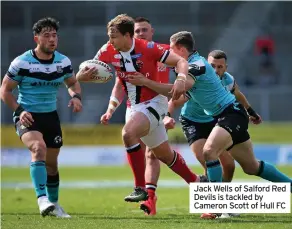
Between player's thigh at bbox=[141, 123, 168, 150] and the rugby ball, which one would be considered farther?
player's thigh at bbox=[141, 123, 168, 150]

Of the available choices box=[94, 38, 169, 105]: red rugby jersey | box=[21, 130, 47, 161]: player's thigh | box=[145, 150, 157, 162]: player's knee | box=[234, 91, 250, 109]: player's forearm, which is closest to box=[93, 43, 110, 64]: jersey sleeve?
box=[94, 38, 169, 105]: red rugby jersey

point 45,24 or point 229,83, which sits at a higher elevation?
point 45,24

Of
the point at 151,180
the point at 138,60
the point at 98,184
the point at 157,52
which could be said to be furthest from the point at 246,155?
the point at 98,184

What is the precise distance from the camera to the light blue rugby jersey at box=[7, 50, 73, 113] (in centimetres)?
1077

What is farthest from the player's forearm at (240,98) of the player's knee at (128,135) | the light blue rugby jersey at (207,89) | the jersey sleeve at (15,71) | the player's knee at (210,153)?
the jersey sleeve at (15,71)

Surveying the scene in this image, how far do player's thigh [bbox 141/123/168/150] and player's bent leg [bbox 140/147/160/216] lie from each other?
1.93 ft

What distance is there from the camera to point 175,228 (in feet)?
29.1

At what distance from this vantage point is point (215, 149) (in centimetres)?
978

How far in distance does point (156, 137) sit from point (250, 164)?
1310 mm

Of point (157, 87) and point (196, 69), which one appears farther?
point (157, 87)

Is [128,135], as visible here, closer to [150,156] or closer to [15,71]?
[150,156]

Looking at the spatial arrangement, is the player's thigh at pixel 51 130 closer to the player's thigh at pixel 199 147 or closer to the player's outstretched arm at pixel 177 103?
the player's outstretched arm at pixel 177 103

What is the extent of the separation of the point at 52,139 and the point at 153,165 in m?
1.48

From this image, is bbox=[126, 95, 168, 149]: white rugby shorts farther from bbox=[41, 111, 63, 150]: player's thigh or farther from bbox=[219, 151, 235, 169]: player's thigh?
bbox=[41, 111, 63, 150]: player's thigh
